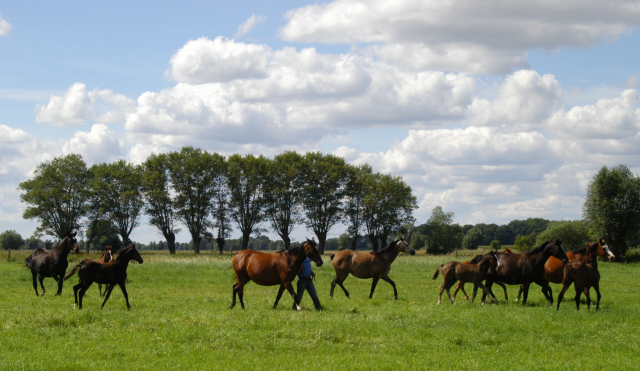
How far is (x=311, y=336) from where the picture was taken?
10.4 metres

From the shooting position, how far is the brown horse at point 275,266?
569 inches

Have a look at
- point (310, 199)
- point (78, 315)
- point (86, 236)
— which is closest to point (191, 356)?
point (78, 315)

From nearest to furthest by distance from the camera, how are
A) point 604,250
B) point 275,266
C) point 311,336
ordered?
point 311,336, point 275,266, point 604,250

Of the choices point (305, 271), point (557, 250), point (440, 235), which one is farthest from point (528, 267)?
point (440, 235)

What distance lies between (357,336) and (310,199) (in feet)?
192

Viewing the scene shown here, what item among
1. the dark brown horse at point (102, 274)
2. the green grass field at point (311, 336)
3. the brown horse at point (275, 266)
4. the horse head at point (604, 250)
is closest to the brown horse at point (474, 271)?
the green grass field at point (311, 336)

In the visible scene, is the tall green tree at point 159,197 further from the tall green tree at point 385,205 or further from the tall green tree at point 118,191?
the tall green tree at point 385,205

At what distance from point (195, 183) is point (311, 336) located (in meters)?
59.3

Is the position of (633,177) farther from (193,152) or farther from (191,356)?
(191,356)

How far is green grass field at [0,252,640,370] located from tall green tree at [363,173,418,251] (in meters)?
54.3

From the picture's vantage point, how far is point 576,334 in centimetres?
1137

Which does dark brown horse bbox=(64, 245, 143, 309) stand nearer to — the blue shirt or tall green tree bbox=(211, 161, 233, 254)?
the blue shirt

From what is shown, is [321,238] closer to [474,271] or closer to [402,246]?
[402,246]

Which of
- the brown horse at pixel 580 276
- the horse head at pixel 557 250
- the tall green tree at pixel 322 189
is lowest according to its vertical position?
the brown horse at pixel 580 276
